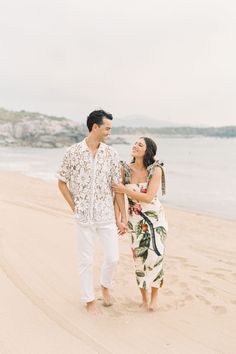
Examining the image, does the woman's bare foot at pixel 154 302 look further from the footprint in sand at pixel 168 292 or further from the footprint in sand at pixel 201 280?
the footprint in sand at pixel 201 280

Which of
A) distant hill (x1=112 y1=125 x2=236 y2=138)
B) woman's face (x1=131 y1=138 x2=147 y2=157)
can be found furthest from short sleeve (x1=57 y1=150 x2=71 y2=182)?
distant hill (x1=112 y1=125 x2=236 y2=138)

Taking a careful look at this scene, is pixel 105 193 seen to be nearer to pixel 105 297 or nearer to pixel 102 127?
pixel 102 127

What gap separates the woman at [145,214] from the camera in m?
4.02

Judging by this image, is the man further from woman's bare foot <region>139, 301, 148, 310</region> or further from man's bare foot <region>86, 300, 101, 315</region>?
woman's bare foot <region>139, 301, 148, 310</region>

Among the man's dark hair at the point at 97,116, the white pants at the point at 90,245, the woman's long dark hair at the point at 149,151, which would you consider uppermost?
the man's dark hair at the point at 97,116

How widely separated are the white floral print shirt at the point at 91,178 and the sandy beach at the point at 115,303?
102 centimetres

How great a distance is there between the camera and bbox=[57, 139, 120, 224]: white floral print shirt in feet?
12.8

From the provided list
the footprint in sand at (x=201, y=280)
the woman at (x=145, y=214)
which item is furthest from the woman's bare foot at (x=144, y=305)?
the footprint in sand at (x=201, y=280)

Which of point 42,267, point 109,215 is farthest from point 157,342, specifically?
point 42,267

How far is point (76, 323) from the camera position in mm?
3842

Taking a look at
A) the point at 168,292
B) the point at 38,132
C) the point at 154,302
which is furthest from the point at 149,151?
the point at 38,132

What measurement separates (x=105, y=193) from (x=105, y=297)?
1.18 metres

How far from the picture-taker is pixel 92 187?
3.90m

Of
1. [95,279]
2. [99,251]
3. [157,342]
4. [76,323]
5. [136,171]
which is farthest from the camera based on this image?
[99,251]
